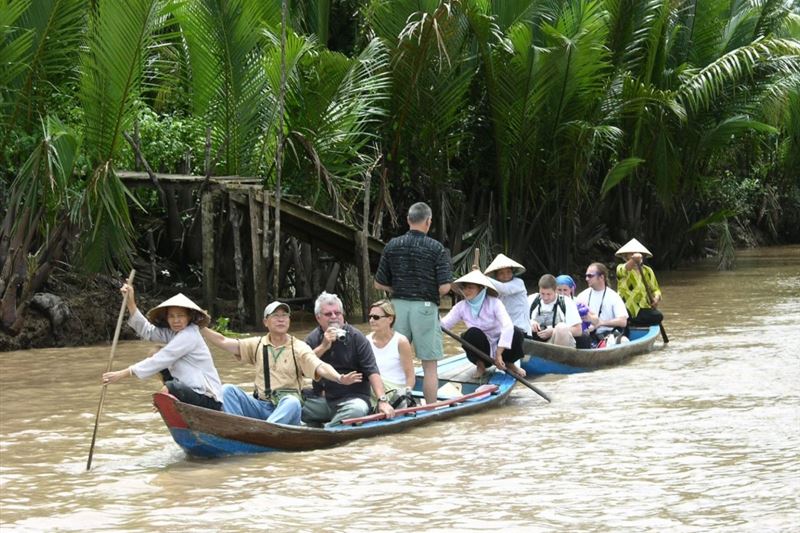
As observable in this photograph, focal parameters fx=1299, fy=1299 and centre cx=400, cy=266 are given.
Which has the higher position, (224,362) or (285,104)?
(285,104)

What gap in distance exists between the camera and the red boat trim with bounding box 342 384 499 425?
9078 mm

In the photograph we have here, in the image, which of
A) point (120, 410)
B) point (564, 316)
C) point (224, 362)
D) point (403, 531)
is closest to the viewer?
point (403, 531)

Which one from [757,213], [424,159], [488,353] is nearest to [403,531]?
[488,353]

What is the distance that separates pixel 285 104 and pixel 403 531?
36.9ft

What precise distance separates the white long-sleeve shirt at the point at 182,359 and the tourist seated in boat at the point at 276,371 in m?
0.22

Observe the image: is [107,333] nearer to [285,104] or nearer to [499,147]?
[285,104]

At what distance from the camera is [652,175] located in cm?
2591

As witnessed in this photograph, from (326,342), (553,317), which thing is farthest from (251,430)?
(553,317)

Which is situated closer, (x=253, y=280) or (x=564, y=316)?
(x=564, y=316)

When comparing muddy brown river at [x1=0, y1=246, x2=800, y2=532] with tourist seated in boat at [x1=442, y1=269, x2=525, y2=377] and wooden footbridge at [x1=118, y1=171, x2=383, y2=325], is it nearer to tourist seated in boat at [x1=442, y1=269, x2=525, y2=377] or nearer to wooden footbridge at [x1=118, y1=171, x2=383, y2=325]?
tourist seated in boat at [x1=442, y1=269, x2=525, y2=377]

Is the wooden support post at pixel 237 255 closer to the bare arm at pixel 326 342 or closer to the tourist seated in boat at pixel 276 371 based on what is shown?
the tourist seated in boat at pixel 276 371

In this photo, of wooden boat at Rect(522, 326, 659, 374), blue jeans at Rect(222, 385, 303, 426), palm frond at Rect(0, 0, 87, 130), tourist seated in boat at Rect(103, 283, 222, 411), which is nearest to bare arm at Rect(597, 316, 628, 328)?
wooden boat at Rect(522, 326, 659, 374)

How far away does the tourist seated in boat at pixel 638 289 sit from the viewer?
14742 mm

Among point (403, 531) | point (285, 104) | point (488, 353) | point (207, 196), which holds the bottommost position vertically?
point (403, 531)
